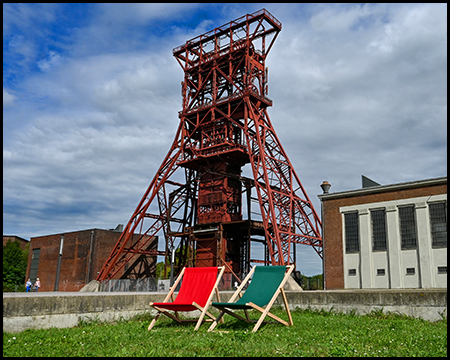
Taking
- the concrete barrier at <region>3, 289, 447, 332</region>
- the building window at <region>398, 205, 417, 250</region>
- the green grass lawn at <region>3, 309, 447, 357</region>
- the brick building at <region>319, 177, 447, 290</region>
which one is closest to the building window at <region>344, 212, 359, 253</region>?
the brick building at <region>319, 177, 447, 290</region>

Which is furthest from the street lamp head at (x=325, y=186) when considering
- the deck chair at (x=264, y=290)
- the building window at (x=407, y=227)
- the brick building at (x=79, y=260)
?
the brick building at (x=79, y=260)

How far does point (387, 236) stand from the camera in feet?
67.4

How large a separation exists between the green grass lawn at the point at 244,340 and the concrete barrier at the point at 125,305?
342mm

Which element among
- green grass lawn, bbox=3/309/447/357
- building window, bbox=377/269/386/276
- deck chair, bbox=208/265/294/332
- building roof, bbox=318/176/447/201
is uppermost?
building roof, bbox=318/176/447/201

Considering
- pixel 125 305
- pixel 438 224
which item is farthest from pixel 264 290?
pixel 438 224

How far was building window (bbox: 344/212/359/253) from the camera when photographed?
831 inches

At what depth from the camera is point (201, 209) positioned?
32.9m

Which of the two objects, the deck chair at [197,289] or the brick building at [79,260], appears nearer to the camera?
the deck chair at [197,289]

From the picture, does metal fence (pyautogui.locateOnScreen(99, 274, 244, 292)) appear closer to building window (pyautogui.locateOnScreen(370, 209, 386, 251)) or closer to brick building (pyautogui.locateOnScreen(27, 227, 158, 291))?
brick building (pyautogui.locateOnScreen(27, 227, 158, 291))

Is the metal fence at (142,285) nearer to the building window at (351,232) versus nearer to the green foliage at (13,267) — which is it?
the building window at (351,232)

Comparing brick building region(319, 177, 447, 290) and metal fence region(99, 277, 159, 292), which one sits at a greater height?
brick building region(319, 177, 447, 290)

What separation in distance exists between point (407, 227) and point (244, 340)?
1617 centimetres

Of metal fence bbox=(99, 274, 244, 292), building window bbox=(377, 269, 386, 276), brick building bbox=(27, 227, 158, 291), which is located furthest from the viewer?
brick building bbox=(27, 227, 158, 291)

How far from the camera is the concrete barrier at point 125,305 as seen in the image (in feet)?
25.6
